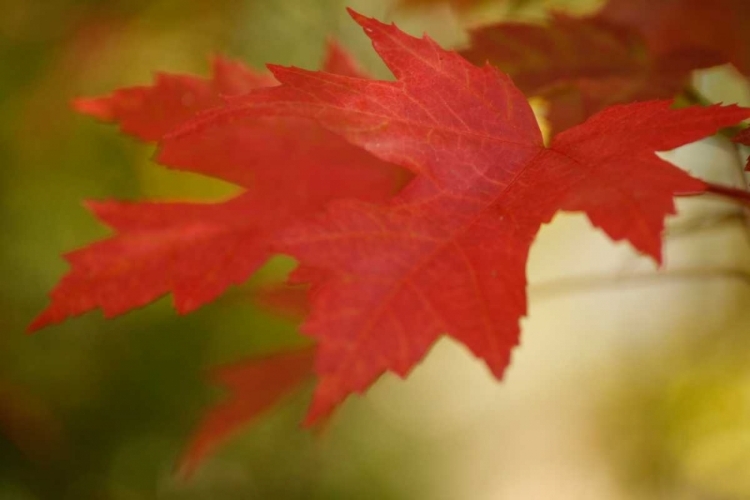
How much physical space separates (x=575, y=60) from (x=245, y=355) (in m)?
1.25

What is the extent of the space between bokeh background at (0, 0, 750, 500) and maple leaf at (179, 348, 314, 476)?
2.12ft

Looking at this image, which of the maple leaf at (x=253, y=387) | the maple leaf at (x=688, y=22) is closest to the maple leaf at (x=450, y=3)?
the maple leaf at (x=688, y=22)

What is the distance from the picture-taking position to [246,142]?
0.62 meters

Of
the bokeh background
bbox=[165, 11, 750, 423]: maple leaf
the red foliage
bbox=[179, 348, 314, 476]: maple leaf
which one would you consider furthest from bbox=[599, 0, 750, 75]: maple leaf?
the bokeh background

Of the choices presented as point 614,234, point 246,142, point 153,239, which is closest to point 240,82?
point 246,142

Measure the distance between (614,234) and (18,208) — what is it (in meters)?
1.73

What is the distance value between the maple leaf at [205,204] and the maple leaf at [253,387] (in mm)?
327

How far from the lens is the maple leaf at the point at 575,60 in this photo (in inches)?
22.8

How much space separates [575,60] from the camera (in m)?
0.61

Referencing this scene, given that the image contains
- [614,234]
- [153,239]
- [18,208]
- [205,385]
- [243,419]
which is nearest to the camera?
[614,234]

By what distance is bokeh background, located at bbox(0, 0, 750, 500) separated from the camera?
1.71 m

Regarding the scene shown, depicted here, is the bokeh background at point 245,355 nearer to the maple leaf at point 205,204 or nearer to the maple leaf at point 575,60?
the maple leaf at point 575,60

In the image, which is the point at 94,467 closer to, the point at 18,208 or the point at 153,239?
the point at 18,208

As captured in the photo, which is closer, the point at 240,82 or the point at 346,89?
the point at 346,89
